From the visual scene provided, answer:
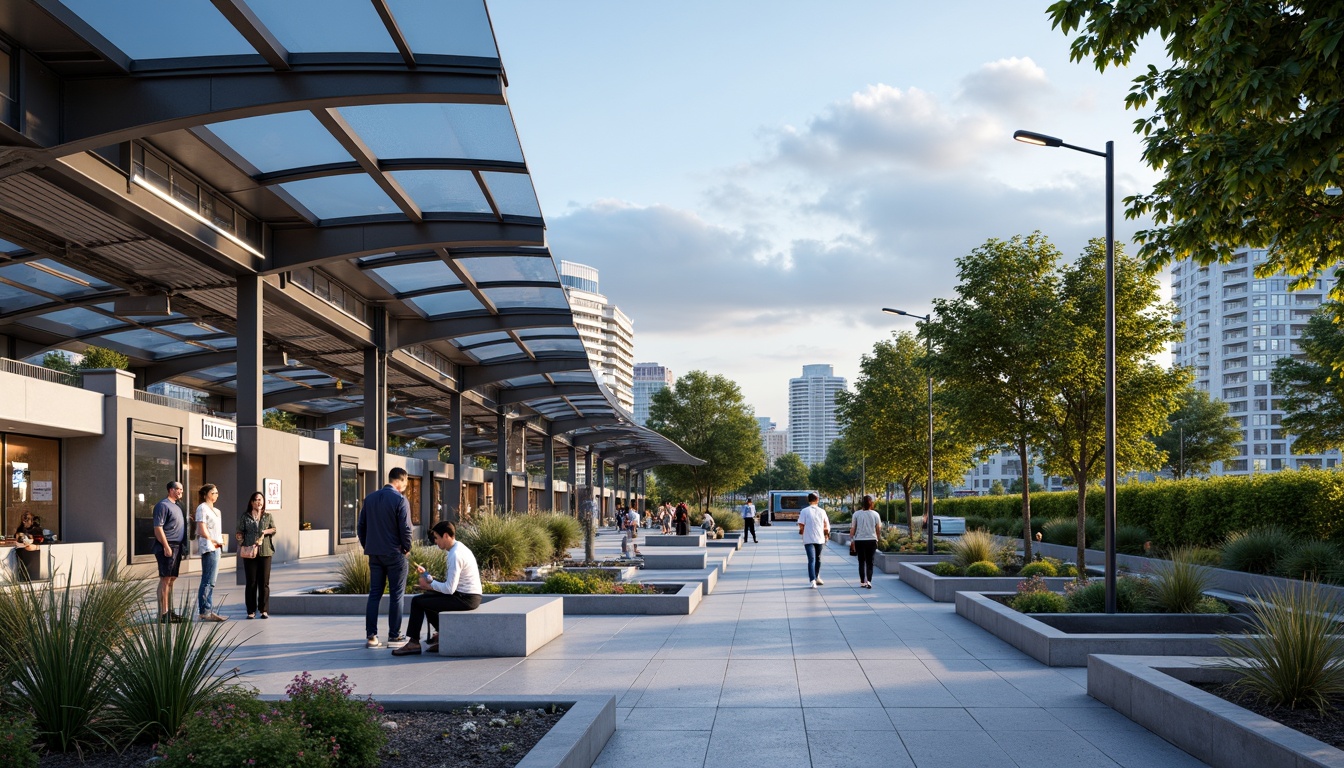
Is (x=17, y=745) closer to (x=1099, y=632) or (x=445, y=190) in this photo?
(x=1099, y=632)

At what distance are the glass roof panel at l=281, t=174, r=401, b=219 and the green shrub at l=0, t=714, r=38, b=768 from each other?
1379 centimetres

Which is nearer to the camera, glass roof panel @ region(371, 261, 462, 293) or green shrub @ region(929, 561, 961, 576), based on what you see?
green shrub @ region(929, 561, 961, 576)

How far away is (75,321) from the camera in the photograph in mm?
28359

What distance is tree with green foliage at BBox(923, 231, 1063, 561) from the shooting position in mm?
20359

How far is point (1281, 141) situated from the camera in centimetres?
626

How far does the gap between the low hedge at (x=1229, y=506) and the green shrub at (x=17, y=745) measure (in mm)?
19881

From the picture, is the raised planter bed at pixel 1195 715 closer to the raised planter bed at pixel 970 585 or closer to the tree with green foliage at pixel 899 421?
the raised planter bed at pixel 970 585

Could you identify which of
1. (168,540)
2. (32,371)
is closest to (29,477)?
(32,371)

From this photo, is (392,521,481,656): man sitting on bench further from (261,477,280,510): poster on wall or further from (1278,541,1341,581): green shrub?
(261,477,280,510): poster on wall

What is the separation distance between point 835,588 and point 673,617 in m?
6.47

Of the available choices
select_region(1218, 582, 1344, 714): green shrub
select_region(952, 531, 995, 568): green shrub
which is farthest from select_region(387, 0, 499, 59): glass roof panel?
select_region(952, 531, 995, 568): green shrub

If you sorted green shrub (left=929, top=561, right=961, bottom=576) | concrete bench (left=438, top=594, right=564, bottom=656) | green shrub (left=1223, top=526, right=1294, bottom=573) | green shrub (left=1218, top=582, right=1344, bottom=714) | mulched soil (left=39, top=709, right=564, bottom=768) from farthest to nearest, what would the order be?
green shrub (left=929, top=561, right=961, bottom=576) → green shrub (left=1223, top=526, right=1294, bottom=573) → concrete bench (left=438, top=594, right=564, bottom=656) → green shrub (left=1218, top=582, right=1344, bottom=714) → mulched soil (left=39, top=709, right=564, bottom=768)

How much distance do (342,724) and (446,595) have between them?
18.1ft

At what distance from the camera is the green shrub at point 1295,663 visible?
266 inches
